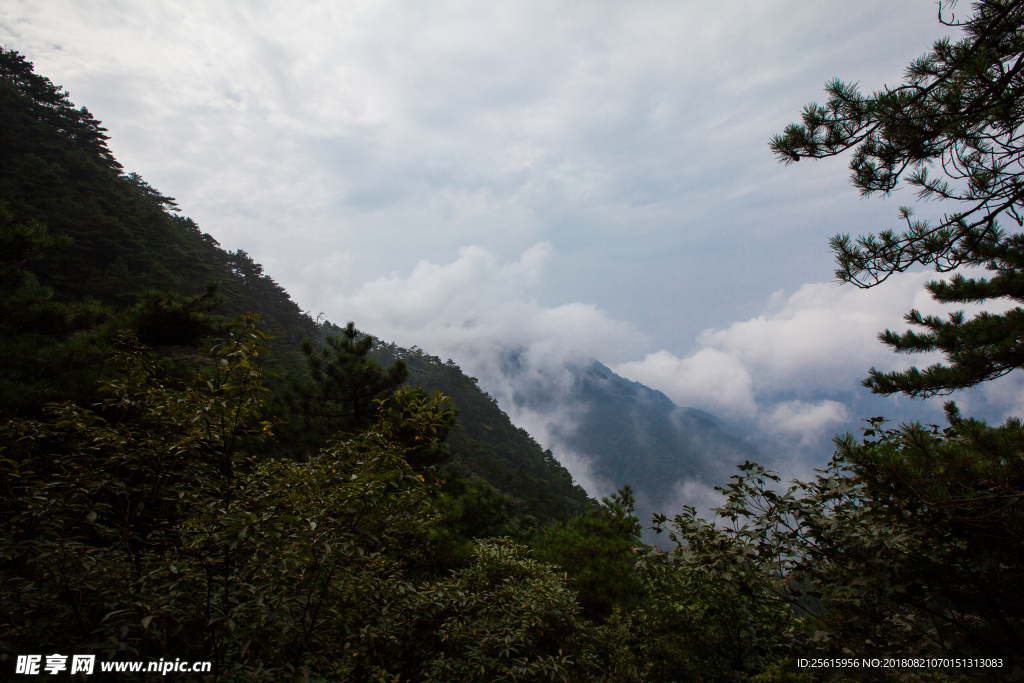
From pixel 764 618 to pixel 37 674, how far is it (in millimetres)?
5957

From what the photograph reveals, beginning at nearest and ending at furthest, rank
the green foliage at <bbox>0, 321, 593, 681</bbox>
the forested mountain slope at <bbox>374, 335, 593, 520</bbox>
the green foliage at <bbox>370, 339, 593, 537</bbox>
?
the green foliage at <bbox>0, 321, 593, 681</bbox>
the green foliage at <bbox>370, 339, 593, 537</bbox>
the forested mountain slope at <bbox>374, 335, 593, 520</bbox>

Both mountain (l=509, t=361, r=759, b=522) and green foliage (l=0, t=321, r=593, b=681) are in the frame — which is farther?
mountain (l=509, t=361, r=759, b=522)

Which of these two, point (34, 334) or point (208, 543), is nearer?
point (208, 543)

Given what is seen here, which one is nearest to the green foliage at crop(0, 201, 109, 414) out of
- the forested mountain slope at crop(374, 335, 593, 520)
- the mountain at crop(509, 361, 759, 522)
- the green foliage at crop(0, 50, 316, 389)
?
the green foliage at crop(0, 50, 316, 389)

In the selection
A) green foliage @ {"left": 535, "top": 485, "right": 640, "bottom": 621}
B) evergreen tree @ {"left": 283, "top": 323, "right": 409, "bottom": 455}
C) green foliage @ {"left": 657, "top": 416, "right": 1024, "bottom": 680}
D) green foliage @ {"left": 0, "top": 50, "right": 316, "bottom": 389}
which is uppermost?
green foliage @ {"left": 0, "top": 50, "right": 316, "bottom": 389}

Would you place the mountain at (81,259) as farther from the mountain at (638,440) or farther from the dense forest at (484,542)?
the mountain at (638,440)

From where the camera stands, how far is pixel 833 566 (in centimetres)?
295

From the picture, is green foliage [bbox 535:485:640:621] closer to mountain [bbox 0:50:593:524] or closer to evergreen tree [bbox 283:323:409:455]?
evergreen tree [bbox 283:323:409:455]

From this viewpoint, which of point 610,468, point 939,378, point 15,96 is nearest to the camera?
point 939,378

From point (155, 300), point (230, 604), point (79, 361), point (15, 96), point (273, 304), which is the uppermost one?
point (15, 96)

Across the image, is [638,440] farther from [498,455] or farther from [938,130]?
[938,130]

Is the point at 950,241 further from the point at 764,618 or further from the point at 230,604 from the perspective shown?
the point at 230,604

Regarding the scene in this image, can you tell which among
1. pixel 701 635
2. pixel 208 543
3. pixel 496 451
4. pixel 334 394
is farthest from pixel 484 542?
pixel 496 451

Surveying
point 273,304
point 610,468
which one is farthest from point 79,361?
point 610,468
